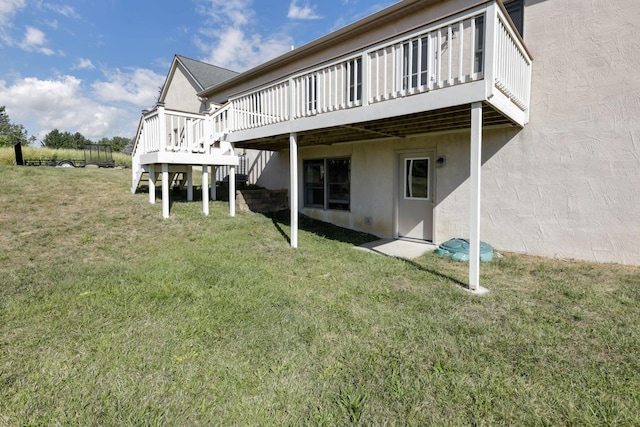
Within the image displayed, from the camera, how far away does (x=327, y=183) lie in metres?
9.10

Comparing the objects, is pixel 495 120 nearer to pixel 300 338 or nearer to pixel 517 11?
pixel 517 11

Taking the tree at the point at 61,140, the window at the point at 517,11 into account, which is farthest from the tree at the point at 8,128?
the window at the point at 517,11

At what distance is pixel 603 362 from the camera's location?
101 inches

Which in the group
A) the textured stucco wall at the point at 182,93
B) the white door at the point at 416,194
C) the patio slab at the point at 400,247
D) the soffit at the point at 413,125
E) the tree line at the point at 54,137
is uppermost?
the tree line at the point at 54,137

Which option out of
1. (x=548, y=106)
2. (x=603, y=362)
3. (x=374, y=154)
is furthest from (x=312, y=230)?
(x=603, y=362)

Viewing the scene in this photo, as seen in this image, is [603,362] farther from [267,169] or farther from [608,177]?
[267,169]

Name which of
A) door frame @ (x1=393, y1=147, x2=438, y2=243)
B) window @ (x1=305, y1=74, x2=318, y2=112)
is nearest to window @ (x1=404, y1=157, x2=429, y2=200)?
door frame @ (x1=393, y1=147, x2=438, y2=243)

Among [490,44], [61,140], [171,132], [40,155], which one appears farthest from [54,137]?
[490,44]

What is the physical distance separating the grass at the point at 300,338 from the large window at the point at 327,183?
11.3 feet

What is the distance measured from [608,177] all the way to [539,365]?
13.9ft

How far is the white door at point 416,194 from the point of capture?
7113mm

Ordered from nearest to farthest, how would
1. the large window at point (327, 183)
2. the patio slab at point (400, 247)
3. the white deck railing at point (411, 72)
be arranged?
the white deck railing at point (411, 72)
the patio slab at point (400, 247)
the large window at point (327, 183)

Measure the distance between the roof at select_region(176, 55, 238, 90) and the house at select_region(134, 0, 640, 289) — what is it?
720 cm

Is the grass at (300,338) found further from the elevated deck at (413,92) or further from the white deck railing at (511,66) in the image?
the white deck railing at (511,66)
